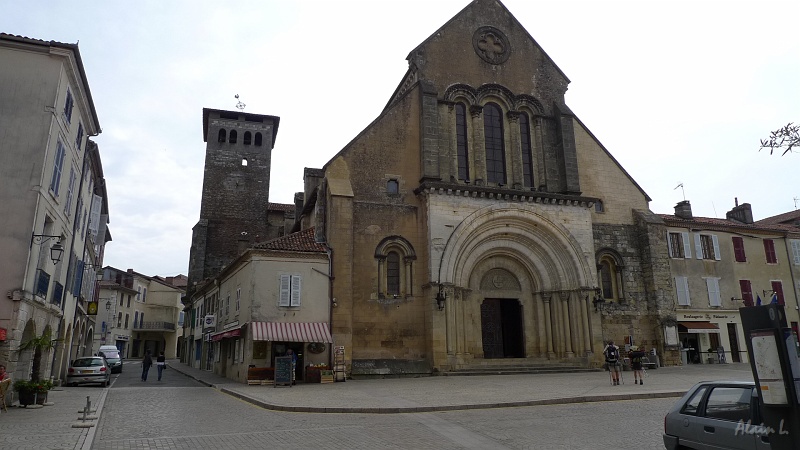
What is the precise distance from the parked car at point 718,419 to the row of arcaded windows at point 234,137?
44216 millimetres

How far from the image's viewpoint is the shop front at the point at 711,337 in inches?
1137

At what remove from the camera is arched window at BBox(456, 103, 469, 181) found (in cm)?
2494

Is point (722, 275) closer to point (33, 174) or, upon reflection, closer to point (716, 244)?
point (716, 244)

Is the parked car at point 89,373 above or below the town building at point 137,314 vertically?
below

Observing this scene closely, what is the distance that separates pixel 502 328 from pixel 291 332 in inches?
414

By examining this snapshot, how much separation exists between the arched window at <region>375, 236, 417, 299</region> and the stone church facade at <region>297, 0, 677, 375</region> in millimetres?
62

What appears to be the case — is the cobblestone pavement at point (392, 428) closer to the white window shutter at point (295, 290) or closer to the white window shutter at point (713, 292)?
the white window shutter at point (295, 290)

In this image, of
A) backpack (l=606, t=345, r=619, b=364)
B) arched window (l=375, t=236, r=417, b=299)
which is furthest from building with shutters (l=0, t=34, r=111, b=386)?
backpack (l=606, t=345, r=619, b=364)

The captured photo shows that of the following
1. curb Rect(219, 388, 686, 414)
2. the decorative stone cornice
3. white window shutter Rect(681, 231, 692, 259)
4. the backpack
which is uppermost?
the decorative stone cornice

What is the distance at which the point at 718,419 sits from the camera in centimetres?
Answer: 625

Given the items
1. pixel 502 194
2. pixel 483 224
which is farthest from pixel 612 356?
pixel 502 194

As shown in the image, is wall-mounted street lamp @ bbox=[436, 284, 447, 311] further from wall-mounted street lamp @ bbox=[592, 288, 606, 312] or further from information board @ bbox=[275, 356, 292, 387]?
wall-mounted street lamp @ bbox=[592, 288, 606, 312]

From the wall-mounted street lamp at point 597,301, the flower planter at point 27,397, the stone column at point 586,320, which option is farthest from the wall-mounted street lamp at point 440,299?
the flower planter at point 27,397

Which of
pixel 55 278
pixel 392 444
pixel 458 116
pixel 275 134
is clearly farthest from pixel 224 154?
pixel 392 444
